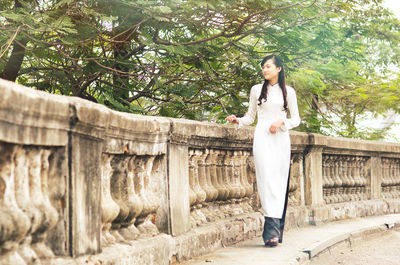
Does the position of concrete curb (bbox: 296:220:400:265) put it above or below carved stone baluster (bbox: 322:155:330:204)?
below

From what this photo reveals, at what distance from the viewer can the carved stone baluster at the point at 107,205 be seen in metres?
3.96

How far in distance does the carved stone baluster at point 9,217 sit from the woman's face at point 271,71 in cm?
362

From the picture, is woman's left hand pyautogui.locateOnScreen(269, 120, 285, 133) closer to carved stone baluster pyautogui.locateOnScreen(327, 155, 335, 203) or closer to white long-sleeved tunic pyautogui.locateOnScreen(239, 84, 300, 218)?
white long-sleeved tunic pyautogui.locateOnScreen(239, 84, 300, 218)

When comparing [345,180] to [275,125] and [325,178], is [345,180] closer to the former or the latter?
[325,178]

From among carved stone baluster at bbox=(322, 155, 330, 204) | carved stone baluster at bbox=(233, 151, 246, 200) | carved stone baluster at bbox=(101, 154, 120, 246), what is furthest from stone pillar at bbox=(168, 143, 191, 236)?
carved stone baluster at bbox=(322, 155, 330, 204)

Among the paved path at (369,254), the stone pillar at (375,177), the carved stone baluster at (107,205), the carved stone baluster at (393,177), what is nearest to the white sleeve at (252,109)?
the paved path at (369,254)

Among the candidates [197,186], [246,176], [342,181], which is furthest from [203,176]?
[342,181]

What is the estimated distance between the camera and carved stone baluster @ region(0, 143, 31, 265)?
2805 mm

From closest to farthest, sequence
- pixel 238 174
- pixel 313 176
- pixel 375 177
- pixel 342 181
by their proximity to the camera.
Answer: pixel 238 174, pixel 313 176, pixel 342 181, pixel 375 177

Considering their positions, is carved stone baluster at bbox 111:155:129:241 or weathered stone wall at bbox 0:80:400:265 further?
carved stone baluster at bbox 111:155:129:241

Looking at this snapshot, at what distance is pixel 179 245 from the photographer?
196 inches

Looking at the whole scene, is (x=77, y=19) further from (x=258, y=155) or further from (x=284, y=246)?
(x=284, y=246)

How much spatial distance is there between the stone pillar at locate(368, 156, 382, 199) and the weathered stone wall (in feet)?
8.37

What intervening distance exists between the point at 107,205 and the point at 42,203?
0.89 metres
